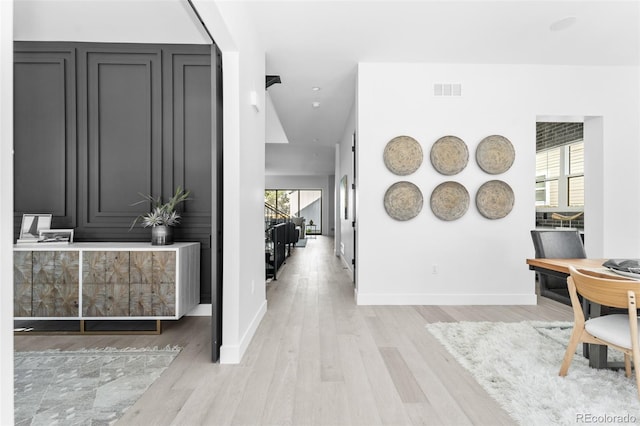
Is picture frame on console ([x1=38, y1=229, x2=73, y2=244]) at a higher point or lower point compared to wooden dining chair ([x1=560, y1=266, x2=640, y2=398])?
higher

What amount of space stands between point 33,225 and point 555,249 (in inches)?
183

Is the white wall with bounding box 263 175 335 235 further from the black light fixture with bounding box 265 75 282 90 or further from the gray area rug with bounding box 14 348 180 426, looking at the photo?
the gray area rug with bounding box 14 348 180 426

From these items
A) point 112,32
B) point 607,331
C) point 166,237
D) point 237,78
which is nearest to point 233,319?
point 166,237

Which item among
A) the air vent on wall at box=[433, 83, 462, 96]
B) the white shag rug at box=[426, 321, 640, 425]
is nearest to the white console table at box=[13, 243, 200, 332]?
the white shag rug at box=[426, 321, 640, 425]

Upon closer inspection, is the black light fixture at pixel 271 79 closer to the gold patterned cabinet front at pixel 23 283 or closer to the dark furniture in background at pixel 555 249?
the gold patterned cabinet front at pixel 23 283

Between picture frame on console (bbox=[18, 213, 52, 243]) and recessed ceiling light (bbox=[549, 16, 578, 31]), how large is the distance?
5.01m

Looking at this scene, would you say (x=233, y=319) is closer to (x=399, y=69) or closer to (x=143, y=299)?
(x=143, y=299)

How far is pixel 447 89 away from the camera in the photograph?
3.78 meters

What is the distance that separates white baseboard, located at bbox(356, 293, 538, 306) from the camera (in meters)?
3.71

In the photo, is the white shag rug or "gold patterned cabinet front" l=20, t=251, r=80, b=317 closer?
the white shag rug

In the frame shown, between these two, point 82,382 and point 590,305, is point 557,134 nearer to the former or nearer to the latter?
point 590,305

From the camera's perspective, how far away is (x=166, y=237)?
9.46 ft

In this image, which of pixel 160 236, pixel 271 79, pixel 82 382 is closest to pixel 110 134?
pixel 160 236

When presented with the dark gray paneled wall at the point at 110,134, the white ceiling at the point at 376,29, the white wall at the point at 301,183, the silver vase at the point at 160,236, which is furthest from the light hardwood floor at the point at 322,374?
the white wall at the point at 301,183
